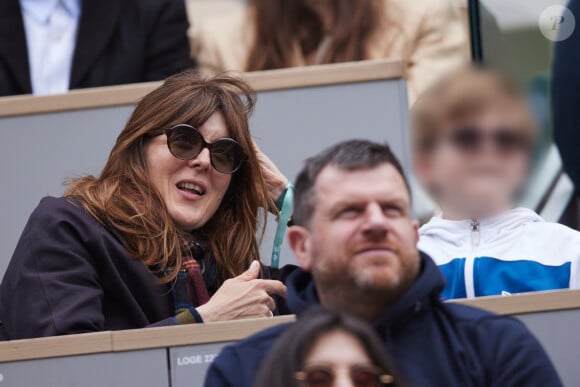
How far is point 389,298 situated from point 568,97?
2173 millimetres

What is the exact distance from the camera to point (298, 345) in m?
3.19

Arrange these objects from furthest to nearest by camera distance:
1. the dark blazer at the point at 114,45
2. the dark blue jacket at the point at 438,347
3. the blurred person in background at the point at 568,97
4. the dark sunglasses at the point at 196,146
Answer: the dark blazer at the point at 114,45, the blurred person in background at the point at 568,97, the dark sunglasses at the point at 196,146, the dark blue jacket at the point at 438,347

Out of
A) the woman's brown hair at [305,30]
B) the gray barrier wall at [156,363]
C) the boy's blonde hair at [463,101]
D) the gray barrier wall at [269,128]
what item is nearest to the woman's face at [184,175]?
the gray barrier wall at [156,363]

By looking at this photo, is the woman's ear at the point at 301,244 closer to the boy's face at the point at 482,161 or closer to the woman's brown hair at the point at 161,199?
the boy's face at the point at 482,161

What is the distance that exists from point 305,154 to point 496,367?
2718 millimetres

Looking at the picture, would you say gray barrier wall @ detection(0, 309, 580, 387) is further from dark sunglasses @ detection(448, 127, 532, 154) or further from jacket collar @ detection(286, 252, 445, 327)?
dark sunglasses @ detection(448, 127, 532, 154)

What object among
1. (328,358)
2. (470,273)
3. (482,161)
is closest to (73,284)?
(470,273)

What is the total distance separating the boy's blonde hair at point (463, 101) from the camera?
10.5 feet

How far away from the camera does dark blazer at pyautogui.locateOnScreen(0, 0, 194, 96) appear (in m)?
6.58

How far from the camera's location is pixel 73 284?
4.68m

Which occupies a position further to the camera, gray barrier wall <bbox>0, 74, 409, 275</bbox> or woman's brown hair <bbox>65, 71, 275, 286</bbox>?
gray barrier wall <bbox>0, 74, 409, 275</bbox>

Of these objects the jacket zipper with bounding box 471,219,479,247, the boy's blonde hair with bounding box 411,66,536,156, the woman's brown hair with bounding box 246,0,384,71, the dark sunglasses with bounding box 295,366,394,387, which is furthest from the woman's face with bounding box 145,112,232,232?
the dark sunglasses with bounding box 295,366,394,387

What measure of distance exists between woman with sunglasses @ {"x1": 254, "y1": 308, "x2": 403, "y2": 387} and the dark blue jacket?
0.37 m

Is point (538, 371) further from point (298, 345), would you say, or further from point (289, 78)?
point (289, 78)
